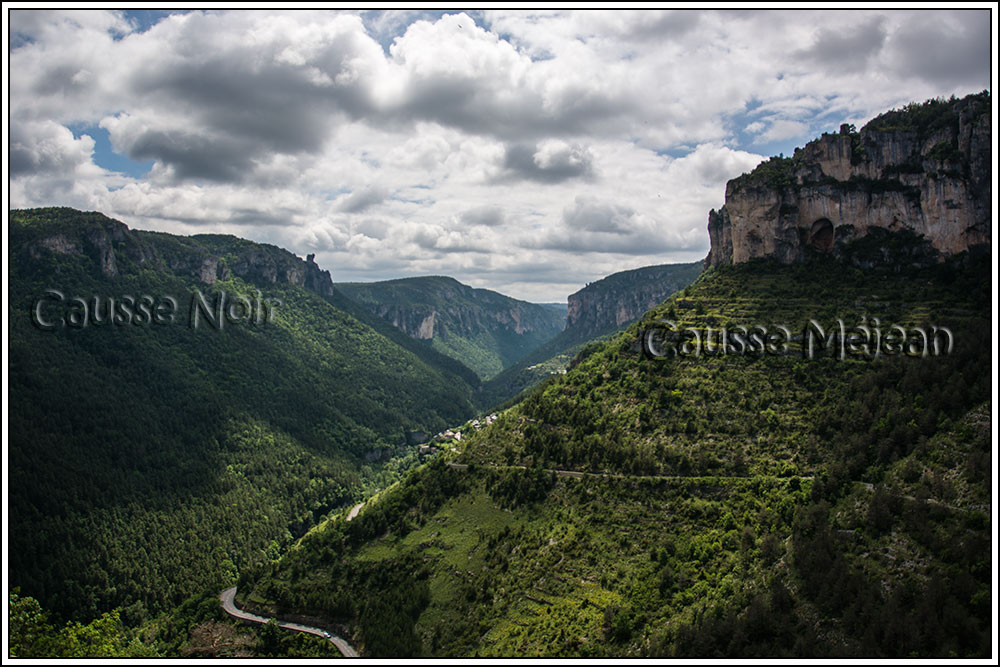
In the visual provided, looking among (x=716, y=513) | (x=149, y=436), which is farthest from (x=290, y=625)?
(x=149, y=436)

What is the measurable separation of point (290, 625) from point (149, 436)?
223ft

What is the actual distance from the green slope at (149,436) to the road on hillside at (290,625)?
30.5 ft

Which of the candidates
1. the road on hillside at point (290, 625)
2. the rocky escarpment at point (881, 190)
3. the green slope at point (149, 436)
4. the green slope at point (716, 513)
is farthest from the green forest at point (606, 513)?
the rocky escarpment at point (881, 190)

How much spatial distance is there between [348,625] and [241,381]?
10664cm

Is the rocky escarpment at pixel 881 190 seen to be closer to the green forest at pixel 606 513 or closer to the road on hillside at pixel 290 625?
the green forest at pixel 606 513

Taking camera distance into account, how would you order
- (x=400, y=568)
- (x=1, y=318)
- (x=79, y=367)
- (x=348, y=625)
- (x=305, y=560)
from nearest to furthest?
(x=1, y=318) < (x=348, y=625) < (x=400, y=568) < (x=305, y=560) < (x=79, y=367)

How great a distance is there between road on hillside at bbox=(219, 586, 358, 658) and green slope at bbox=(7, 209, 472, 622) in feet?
30.5

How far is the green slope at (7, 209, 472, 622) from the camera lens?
8288 cm

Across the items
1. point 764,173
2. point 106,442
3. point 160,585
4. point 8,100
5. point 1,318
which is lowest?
point 160,585

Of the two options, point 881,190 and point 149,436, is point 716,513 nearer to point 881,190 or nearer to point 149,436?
point 881,190

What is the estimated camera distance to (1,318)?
38.1m

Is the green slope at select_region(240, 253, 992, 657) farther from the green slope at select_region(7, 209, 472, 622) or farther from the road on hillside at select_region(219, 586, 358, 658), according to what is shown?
the green slope at select_region(7, 209, 472, 622)

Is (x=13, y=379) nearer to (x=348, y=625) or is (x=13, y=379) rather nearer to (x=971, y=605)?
(x=348, y=625)

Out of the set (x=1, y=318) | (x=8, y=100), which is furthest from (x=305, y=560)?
(x=8, y=100)
